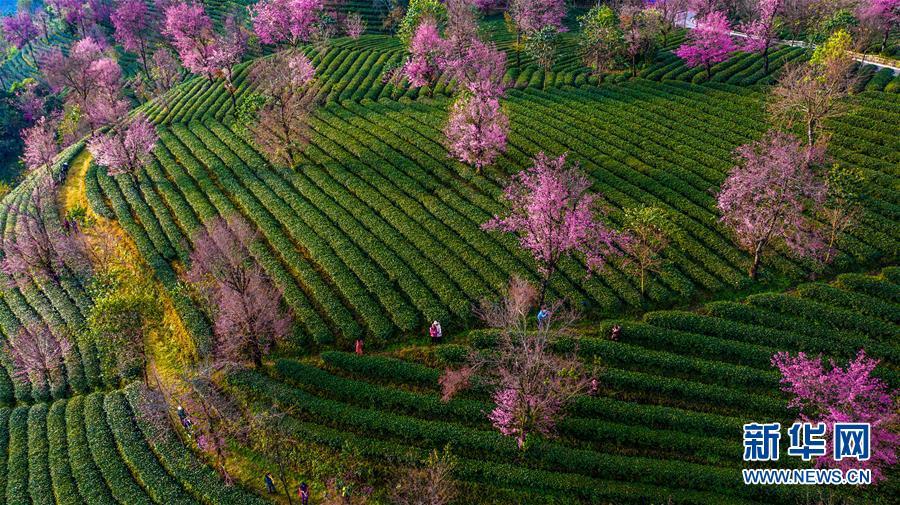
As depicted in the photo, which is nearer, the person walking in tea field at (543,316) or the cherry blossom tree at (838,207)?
the person walking in tea field at (543,316)

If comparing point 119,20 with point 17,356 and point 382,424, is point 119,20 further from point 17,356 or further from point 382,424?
point 382,424

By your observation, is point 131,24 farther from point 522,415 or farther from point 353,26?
point 522,415

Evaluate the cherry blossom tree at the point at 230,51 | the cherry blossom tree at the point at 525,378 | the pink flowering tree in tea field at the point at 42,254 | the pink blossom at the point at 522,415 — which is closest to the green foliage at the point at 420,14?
the cherry blossom tree at the point at 230,51

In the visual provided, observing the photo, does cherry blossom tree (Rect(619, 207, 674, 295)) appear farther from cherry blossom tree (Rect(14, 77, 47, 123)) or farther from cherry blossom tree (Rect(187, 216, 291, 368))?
cherry blossom tree (Rect(14, 77, 47, 123))

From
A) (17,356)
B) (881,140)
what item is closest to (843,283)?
(881,140)

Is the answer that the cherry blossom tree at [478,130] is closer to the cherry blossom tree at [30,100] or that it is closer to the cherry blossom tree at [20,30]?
the cherry blossom tree at [30,100]

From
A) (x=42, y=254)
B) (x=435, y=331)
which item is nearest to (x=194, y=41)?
(x=42, y=254)
